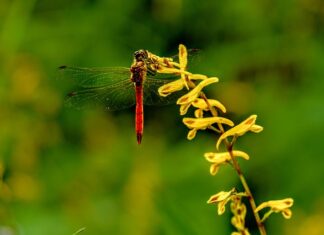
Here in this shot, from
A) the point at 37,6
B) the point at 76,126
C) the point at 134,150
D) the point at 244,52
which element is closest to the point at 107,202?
the point at 134,150

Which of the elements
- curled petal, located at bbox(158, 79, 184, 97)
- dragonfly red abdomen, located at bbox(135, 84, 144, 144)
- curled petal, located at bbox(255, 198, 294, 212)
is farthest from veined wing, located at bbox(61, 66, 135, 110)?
curled petal, located at bbox(255, 198, 294, 212)

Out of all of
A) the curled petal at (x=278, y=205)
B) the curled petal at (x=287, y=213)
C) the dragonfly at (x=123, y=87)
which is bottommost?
the curled petal at (x=287, y=213)

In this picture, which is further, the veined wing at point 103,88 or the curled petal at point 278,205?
the veined wing at point 103,88

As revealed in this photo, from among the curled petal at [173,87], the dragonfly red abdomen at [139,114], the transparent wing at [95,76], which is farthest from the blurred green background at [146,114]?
the curled petal at [173,87]

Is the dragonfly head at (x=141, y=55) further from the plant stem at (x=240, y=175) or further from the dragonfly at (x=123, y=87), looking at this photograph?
the plant stem at (x=240, y=175)

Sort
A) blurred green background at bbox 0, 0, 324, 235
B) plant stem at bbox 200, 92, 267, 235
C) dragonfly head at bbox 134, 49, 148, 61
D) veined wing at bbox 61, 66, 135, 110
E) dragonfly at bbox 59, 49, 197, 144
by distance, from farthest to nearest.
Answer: blurred green background at bbox 0, 0, 324, 235 < veined wing at bbox 61, 66, 135, 110 < dragonfly at bbox 59, 49, 197, 144 < dragonfly head at bbox 134, 49, 148, 61 < plant stem at bbox 200, 92, 267, 235

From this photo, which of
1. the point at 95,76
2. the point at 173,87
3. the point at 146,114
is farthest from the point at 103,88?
the point at 146,114

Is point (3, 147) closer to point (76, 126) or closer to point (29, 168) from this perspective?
point (29, 168)

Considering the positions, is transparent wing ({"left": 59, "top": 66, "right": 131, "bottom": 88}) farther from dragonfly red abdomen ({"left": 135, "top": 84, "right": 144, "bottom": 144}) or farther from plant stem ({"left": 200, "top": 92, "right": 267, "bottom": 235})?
plant stem ({"left": 200, "top": 92, "right": 267, "bottom": 235})
